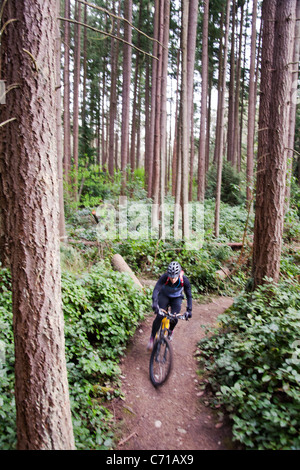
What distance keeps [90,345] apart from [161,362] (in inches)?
51.1

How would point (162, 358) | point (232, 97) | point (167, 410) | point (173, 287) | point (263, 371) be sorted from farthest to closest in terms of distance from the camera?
point (232, 97) < point (173, 287) < point (162, 358) < point (167, 410) < point (263, 371)

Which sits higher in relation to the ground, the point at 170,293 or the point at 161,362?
the point at 170,293

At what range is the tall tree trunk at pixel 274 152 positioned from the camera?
5715 mm

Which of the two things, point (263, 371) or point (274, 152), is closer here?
point (263, 371)

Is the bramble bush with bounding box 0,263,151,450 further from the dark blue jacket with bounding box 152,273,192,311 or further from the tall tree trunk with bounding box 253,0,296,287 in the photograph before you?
the tall tree trunk with bounding box 253,0,296,287

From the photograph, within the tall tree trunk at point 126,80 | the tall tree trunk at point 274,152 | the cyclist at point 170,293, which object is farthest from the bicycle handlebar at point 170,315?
the tall tree trunk at point 126,80

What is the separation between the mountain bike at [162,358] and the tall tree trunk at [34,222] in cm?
238

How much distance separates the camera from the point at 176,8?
19.1 m

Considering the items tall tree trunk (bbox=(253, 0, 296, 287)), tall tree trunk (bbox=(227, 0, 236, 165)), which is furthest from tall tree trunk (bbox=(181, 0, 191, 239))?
tall tree trunk (bbox=(227, 0, 236, 165))

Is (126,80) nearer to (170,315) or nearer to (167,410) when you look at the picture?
(170,315)

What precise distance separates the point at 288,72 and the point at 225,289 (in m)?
6.21

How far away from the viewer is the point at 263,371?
152 inches

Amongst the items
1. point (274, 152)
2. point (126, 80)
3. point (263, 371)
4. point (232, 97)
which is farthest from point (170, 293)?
point (232, 97)
